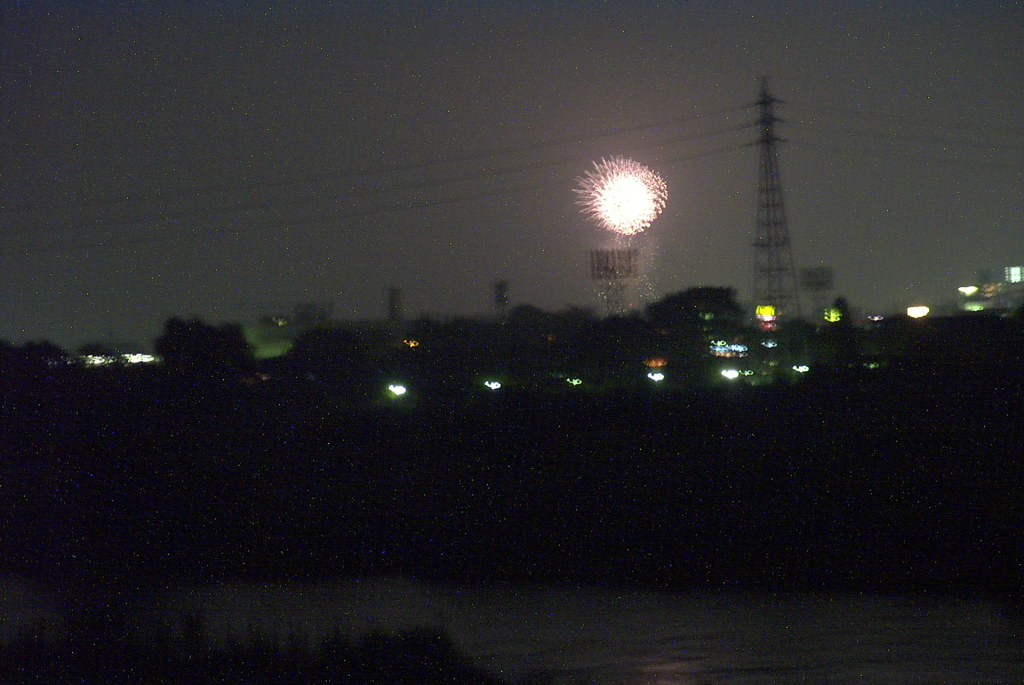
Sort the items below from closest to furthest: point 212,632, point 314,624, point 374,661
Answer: point 374,661 → point 212,632 → point 314,624

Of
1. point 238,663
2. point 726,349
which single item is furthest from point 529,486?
point 238,663

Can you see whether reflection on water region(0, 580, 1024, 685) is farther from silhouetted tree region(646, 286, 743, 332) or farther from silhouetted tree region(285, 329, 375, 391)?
silhouetted tree region(646, 286, 743, 332)

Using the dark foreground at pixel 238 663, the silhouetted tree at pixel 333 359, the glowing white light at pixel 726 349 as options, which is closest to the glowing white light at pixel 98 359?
the silhouetted tree at pixel 333 359

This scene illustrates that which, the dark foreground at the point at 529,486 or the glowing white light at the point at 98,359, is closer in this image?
the dark foreground at the point at 529,486

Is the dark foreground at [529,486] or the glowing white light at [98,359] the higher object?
the glowing white light at [98,359]

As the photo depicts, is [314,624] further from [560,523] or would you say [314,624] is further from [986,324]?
[986,324]

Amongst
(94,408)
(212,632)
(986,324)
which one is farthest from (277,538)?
(986,324)

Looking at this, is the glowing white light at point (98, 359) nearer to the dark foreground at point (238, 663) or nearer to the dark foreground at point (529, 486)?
the dark foreground at point (529, 486)

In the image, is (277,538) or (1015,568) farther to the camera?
(277,538)

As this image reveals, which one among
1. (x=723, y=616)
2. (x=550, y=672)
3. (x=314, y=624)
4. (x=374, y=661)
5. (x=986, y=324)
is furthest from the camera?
(x=986, y=324)
